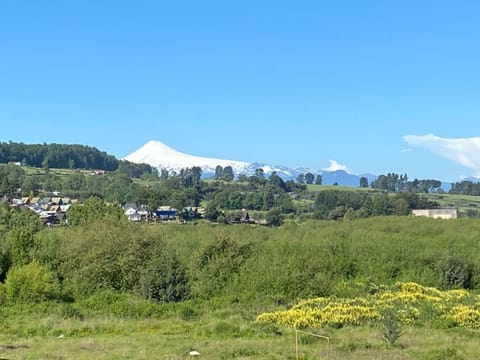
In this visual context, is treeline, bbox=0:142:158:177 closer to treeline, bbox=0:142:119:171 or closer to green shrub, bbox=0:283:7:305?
treeline, bbox=0:142:119:171

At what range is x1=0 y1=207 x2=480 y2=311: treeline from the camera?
36.1 metres

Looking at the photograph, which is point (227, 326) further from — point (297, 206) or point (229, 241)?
point (297, 206)

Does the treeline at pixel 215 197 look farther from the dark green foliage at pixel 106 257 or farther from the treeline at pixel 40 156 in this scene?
the dark green foliage at pixel 106 257

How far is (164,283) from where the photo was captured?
35875mm

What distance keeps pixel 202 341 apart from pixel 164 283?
15.8 meters

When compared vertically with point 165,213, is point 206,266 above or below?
below

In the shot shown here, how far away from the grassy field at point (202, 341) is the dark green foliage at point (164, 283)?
7.35 metres

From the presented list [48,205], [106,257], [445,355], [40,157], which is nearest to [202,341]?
[445,355]

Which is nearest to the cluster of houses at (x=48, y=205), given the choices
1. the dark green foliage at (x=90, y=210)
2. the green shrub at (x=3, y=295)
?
the dark green foliage at (x=90, y=210)

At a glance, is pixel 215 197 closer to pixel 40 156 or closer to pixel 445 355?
pixel 40 156

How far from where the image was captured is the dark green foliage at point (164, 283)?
117 feet

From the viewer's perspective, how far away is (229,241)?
4409 centimetres

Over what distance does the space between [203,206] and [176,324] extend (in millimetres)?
95636

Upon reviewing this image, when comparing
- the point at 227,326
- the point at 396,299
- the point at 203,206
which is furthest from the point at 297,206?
the point at 227,326
